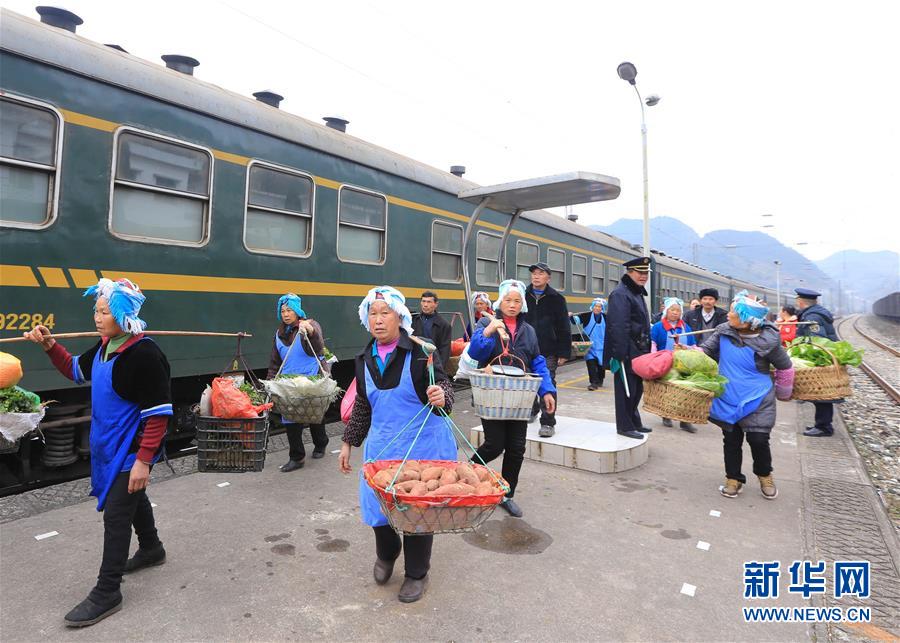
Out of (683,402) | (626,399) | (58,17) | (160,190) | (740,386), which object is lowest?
(626,399)

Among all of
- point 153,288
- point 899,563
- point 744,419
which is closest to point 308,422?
point 153,288

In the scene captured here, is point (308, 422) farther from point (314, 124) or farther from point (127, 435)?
point (314, 124)

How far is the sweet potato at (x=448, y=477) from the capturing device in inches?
99.3

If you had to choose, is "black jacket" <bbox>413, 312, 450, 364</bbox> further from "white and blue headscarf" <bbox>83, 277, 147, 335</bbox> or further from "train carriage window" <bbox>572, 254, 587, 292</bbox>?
"train carriage window" <bbox>572, 254, 587, 292</bbox>

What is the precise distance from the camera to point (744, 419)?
4.30 m

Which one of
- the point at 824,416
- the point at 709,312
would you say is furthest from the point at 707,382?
the point at 824,416

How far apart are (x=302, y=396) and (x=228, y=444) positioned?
0.83 meters

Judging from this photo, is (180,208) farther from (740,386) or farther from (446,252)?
(740,386)

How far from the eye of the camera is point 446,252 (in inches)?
334

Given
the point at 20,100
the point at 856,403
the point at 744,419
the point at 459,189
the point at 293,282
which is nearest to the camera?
the point at 20,100

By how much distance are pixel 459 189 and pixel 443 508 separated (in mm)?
7371

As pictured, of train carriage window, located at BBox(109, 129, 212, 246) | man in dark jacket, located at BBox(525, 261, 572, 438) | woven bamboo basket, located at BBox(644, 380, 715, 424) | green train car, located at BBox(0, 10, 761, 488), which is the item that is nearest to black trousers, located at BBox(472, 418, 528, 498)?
woven bamboo basket, located at BBox(644, 380, 715, 424)

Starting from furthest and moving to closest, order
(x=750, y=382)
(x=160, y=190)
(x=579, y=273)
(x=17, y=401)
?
(x=579, y=273) < (x=160, y=190) < (x=750, y=382) < (x=17, y=401)

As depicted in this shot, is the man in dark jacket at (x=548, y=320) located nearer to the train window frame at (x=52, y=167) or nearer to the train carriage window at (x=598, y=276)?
the train window frame at (x=52, y=167)
